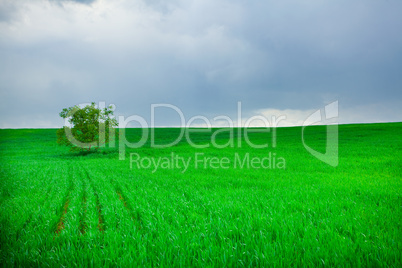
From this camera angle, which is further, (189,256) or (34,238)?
(34,238)

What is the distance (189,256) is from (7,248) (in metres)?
3.47

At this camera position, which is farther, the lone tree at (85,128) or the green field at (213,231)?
the lone tree at (85,128)

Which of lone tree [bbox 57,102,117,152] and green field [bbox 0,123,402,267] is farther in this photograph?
lone tree [bbox 57,102,117,152]

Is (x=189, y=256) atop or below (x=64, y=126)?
below

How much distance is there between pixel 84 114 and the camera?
29.4m

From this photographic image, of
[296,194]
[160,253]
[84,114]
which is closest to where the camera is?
[160,253]

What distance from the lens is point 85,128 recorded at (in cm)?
2903

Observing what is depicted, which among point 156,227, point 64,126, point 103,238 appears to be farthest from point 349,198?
point 64,126

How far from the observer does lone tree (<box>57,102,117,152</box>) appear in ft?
94.5

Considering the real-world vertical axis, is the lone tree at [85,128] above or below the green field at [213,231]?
above

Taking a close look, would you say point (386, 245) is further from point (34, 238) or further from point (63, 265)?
point (34, 238)

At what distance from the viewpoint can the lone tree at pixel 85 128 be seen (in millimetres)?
28812

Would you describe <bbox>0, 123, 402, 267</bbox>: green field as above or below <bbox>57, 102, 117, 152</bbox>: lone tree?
below

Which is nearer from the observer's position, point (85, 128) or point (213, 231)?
point (213, 231)
